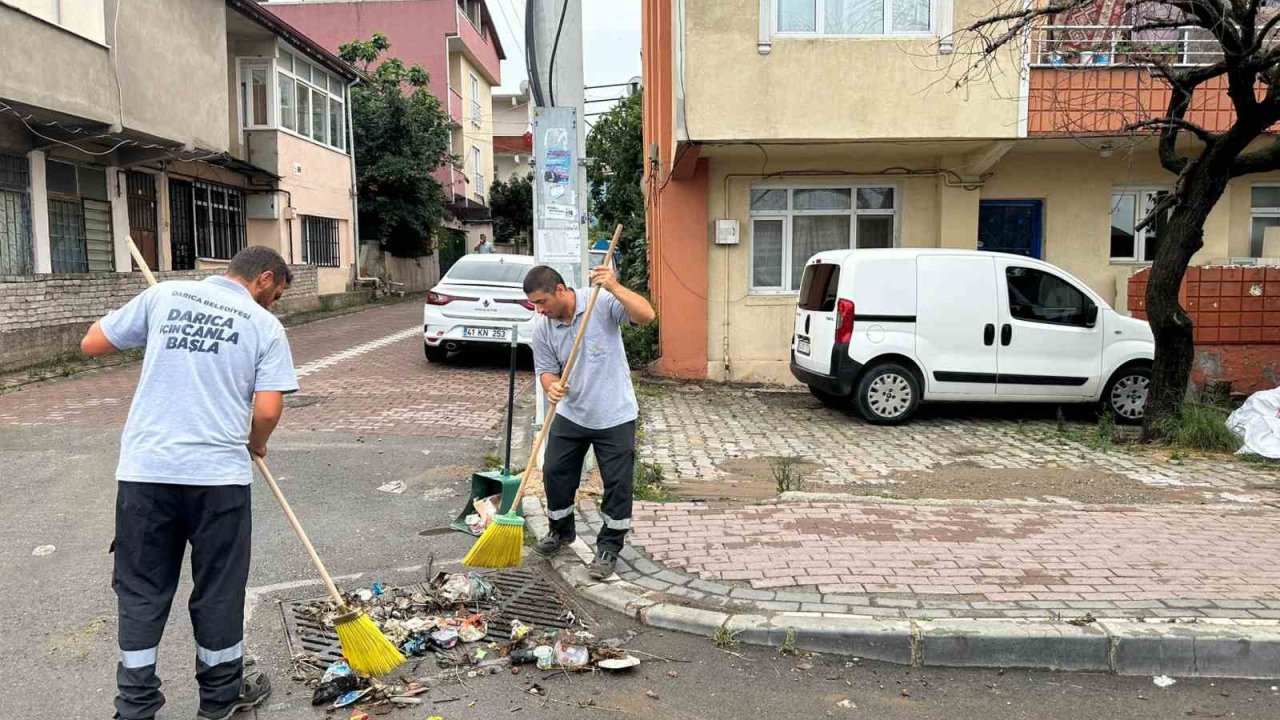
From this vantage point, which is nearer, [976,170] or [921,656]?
[921,656]

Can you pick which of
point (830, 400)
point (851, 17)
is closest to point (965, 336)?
point (830, 400)

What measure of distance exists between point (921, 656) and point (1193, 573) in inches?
73.6

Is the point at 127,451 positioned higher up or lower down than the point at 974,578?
higher up

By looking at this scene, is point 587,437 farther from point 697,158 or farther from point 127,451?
point 697,158

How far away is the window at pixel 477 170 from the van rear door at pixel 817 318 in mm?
32297

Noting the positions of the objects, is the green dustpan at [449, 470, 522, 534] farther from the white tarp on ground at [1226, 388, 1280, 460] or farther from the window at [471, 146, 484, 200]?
the window at [471, 146, 484, 200]

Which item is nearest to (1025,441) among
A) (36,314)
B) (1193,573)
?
(1193,573)

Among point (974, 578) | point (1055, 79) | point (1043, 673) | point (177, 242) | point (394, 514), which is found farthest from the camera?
point (177, 242)

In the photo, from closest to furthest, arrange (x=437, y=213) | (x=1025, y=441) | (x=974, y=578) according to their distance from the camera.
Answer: (x=974, y=578) → (x=1025, y=441) → (x=437, y=213)

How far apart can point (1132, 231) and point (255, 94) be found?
18396 mm

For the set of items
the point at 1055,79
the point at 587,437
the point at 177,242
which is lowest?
the point at 587,437

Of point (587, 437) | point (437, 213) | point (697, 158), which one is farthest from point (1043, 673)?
point (437, 213)

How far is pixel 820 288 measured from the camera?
977 centimetres

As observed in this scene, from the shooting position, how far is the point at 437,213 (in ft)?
93.2
